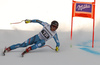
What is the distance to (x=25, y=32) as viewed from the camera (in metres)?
5.34

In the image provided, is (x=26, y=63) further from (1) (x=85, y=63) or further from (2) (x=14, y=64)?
(1) (x=85, y=63)

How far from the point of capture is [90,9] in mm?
3596

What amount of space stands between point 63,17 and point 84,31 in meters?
1.38

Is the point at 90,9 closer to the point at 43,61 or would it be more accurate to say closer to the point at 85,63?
the point at 85,63

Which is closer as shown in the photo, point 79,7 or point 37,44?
point 37,44

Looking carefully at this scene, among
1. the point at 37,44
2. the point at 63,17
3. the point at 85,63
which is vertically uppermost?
the point at 63,17

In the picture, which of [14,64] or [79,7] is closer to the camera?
[14,64]

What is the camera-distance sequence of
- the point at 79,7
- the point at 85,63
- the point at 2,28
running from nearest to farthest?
the point at 85,63 → the point at 79,7 → the point at 2,28

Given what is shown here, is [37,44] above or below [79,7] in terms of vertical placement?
below

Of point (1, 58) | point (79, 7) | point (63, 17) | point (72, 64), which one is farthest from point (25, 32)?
point (72, 64)

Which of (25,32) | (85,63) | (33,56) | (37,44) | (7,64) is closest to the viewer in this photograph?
(7,64)


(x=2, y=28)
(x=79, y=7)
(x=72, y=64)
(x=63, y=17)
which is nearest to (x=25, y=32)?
(x=2, y=28)

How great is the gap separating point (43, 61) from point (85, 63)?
661 mm

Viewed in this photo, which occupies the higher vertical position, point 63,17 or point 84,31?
point 63,17
